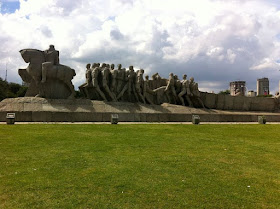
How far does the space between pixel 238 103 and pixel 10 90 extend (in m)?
38.6

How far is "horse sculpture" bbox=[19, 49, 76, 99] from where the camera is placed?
17859 mm

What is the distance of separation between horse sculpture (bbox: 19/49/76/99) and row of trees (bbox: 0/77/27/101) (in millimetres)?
24857

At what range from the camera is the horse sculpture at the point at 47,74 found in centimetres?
1786

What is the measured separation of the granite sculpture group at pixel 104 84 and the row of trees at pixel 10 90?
987 inches

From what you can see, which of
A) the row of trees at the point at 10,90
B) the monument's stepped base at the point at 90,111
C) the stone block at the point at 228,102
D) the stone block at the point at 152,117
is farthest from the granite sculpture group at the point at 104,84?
the row of trees at the point at 10,90

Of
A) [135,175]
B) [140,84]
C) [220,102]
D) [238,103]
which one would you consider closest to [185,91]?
[220,102]

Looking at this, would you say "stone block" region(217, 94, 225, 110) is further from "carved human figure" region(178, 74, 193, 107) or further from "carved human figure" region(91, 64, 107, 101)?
"carved human figure" region(91, 64, 107, 101)

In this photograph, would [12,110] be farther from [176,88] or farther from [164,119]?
[176,88]

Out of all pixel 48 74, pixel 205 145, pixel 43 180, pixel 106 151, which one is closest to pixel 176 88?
pixel 48 74

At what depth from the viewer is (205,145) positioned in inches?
360

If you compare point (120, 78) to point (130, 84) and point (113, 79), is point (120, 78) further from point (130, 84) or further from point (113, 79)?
point (130, 84)

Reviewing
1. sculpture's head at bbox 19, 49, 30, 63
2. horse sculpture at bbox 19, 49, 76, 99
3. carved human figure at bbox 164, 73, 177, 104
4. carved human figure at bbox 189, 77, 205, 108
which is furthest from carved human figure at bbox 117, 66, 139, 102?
sculpture's head at bbox 19, 49, 30, 63

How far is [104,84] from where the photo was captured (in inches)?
779

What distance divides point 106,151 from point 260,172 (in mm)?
3811
